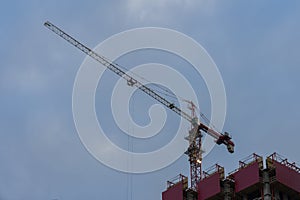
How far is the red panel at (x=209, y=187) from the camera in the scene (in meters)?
147

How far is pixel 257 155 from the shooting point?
142 metres

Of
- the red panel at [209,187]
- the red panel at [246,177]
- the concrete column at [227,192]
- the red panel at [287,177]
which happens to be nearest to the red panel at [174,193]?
the red panel at [209,187]

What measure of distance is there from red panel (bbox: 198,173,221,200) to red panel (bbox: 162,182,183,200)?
4.65m

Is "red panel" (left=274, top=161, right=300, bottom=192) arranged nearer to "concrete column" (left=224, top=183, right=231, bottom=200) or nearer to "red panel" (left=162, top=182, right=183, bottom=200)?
"concrete column" (left=224, top=183, right=231, bottom=200)

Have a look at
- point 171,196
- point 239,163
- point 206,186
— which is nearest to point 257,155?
point 239,163

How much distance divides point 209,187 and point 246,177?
34.5 feet

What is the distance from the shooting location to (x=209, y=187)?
150 m

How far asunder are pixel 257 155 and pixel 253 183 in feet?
20.1

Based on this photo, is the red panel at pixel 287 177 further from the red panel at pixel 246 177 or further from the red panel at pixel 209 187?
the red panel at pixel 209 187

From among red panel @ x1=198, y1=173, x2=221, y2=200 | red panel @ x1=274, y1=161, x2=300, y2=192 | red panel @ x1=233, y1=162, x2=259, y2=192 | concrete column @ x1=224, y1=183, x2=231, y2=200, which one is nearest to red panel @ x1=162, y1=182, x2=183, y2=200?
red panel @ x1=198, y1=173, x2=221, y2=200

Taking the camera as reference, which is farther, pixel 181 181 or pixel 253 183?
pixel 181 181

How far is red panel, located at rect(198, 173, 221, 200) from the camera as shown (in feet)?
482

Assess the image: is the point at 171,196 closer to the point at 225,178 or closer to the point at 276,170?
the point at 225,178

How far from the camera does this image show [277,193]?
14025 centimetres
